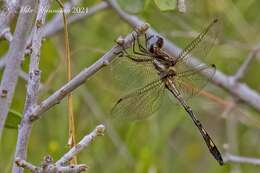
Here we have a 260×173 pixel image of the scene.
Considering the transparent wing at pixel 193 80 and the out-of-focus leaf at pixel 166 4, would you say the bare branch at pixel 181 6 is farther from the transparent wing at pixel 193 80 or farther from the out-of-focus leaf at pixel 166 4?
the transparent wing at pixel 193 80

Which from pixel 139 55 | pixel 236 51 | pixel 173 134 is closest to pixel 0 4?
pixel 139 55

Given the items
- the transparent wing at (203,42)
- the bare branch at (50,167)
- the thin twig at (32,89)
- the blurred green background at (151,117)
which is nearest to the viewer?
the bare branch at (50,167)

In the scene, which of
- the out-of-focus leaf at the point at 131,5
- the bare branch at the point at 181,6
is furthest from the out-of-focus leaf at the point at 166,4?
the out-of-focus leaf at the point at 131,5

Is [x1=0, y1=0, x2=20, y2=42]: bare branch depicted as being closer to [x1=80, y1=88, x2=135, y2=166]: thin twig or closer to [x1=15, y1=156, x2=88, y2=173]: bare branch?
[x1=15, y1=156, x2=88, y2=173]: bare branch

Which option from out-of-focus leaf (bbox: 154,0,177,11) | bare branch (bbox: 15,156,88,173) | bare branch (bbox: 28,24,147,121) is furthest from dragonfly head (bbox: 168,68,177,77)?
bare branch (bbox: 15,156,88,173)

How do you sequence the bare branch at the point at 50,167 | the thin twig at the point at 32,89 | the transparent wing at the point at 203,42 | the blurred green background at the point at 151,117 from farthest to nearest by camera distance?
the blurred green background at the point at 151,117, the transparent wing at the point at 203,42, the thin twig at the point at 32,89, the bare branch at the point at 50,167

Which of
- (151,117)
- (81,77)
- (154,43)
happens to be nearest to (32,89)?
(81,77)

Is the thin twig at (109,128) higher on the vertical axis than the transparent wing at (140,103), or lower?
higher

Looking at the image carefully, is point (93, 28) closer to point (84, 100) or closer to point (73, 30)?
point (73, 30)
